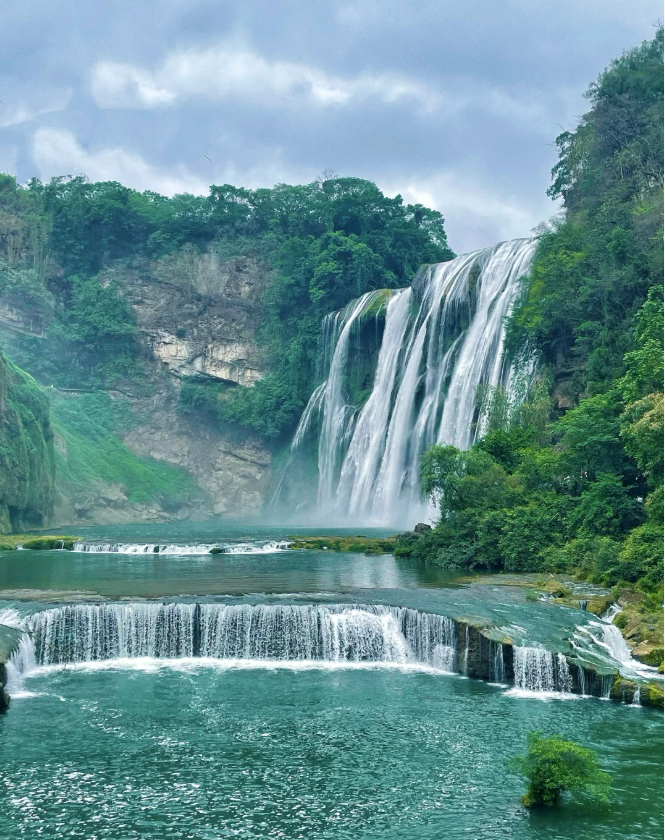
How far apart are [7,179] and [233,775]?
78.2 m

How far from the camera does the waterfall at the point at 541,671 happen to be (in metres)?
20.4

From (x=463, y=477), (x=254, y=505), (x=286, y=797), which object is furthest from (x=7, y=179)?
(x=286, y=797)

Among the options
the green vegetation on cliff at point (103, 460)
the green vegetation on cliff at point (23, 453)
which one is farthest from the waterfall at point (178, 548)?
the green vegetation on cliff at point (103, 460)

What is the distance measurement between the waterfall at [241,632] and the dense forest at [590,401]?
6975 millimetres

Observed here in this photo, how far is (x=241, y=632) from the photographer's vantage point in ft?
76.9

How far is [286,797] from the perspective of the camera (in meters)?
14.2

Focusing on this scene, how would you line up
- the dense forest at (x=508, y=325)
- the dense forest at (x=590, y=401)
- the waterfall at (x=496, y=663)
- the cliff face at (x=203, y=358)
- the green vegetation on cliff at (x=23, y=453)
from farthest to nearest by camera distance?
the cliff face at (x=203, y=358), the green vegetation on cliff at (x=23, y=453), the dense forest at (x=508, y=325), the dense forest at (x=590, y=401), the waterfall at (x=496, y=663)

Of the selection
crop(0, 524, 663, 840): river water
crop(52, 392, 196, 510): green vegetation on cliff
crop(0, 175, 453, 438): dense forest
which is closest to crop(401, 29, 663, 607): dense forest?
crop(0, 524, 663, 840): river water

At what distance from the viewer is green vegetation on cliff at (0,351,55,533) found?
52569 mm

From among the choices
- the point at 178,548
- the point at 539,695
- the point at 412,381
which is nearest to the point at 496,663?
the point at 539,695

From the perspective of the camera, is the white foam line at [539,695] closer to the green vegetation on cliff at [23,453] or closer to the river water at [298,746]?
the river water at [298,746]

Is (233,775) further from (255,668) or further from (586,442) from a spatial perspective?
(586,442)

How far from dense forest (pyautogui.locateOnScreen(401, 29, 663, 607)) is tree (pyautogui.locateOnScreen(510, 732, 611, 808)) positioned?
11.4 metres

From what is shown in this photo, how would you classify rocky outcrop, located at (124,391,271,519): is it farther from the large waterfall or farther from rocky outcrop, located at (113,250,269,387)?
the large waterfall
